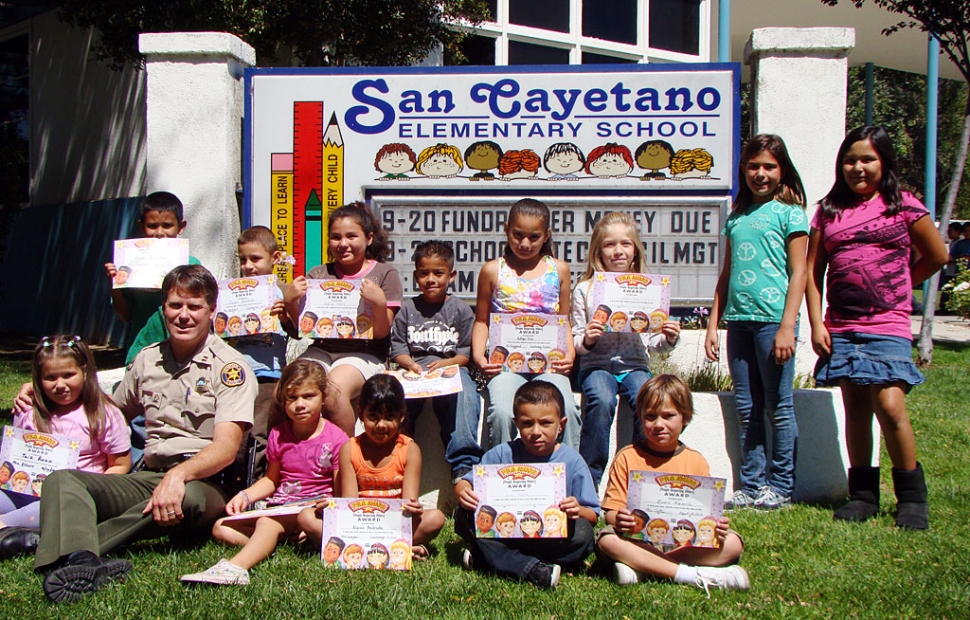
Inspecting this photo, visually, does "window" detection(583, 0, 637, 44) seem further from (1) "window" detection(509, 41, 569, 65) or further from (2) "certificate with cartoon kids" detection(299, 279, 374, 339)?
(2) "certificate with cartoon kids" detection(299, 279, 374, 339)

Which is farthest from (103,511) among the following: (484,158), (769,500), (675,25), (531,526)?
(675,25)

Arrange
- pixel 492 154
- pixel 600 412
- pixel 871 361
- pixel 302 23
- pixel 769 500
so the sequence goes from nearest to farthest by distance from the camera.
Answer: pixel 871 361 → pixel 600 412 → pixel 769 500 → pixel 492 154 → pixel 302 23

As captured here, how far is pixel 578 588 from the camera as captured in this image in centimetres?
371

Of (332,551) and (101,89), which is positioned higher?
(101,89)

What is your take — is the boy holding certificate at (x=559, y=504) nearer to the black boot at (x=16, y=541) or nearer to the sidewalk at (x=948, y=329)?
the black boot at (x=16, y=541)

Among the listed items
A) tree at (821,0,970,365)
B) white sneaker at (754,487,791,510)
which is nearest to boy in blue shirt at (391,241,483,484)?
white sneaker at (754,487,791,510)

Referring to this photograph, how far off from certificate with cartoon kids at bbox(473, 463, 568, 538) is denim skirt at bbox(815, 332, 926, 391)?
1663mm

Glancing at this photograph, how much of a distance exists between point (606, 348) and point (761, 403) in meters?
0.90

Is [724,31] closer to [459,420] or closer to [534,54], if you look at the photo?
[534,54]

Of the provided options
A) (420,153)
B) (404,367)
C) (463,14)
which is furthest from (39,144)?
(404,367)

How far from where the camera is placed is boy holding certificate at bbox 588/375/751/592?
3.75m

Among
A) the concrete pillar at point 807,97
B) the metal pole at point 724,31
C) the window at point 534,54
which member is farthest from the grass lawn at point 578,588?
the window at point 534,54

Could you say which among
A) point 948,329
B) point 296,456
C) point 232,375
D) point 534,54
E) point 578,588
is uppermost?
point 534,54

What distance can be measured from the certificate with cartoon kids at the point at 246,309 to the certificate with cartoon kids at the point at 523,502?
1819mm
